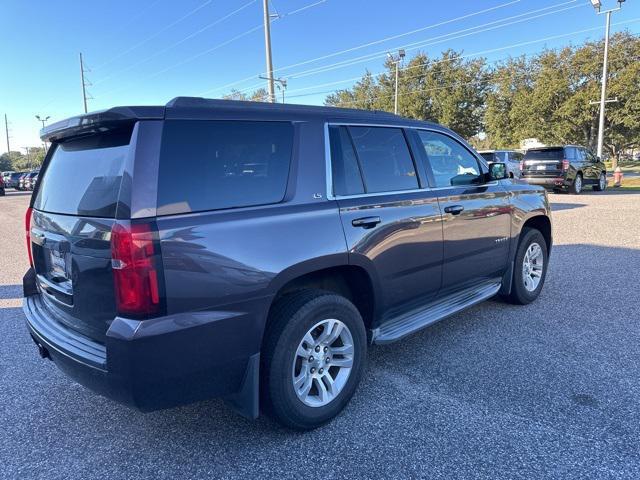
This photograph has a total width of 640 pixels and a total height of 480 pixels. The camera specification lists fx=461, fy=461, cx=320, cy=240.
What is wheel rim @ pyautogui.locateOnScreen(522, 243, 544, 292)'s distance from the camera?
500 cm

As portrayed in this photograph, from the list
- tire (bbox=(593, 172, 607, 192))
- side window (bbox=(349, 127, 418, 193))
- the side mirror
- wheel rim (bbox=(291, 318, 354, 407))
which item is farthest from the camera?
tire (bbox=(593, 172, 607, 192))

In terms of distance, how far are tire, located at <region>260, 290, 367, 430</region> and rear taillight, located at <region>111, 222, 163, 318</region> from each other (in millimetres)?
721

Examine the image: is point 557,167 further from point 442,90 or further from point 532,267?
point 442,90

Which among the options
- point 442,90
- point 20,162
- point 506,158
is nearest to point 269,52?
point 506,158

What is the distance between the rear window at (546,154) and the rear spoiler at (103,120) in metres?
17.6

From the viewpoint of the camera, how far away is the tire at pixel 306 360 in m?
2.58

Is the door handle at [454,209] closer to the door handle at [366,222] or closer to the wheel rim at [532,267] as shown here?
the door handle at [366,222]

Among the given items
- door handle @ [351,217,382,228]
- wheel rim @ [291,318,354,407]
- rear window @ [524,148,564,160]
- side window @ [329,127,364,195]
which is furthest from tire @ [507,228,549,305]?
rear window @ [524,148,564,160]

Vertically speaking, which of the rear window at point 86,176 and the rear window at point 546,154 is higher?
the rear window at point 546,154

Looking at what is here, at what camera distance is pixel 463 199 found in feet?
13.0

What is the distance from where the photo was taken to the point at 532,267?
16.8 feet

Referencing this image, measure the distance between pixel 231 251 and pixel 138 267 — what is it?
0.45 meters

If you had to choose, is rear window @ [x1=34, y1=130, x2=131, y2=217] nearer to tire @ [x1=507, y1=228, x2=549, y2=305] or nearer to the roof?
the roof

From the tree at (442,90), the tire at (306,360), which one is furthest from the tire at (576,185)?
the tree at (442,90)
